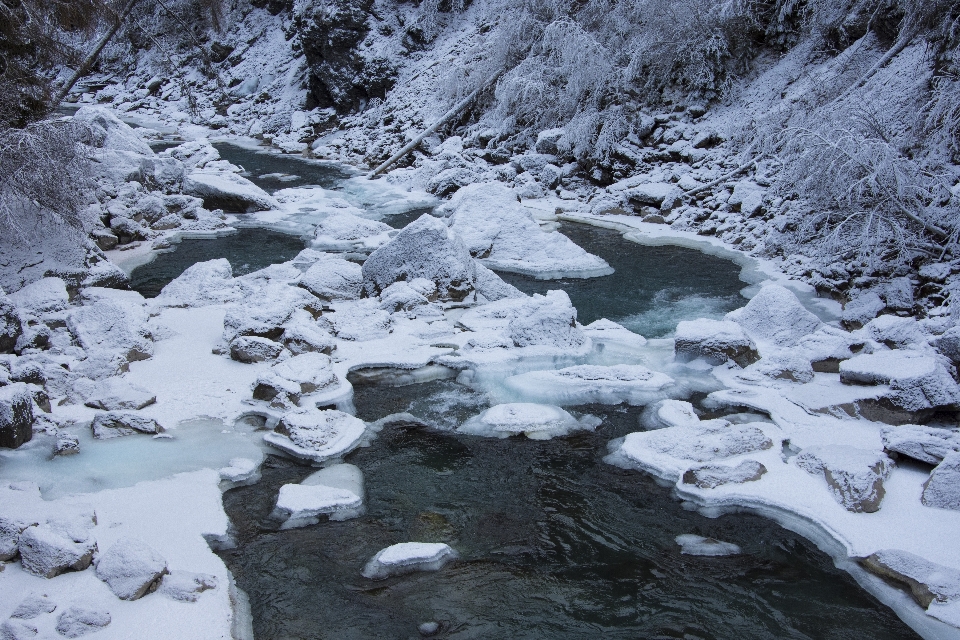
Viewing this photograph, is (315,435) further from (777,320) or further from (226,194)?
(226,194)

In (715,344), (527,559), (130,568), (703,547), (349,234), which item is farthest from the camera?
(349,234)

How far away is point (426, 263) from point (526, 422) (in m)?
3.81

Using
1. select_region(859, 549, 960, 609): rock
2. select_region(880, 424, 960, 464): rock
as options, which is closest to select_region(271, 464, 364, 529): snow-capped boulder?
select_region(859, 549, 960, 609): rock

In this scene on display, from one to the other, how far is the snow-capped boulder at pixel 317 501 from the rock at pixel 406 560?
0.58 meters

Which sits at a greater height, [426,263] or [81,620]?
[426,263]

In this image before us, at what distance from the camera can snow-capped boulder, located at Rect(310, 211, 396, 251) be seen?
39.8ft

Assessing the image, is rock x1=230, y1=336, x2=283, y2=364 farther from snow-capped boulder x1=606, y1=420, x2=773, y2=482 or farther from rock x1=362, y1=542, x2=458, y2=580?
snow-capped boulder x1=606, y1=420, x2=773, y2=482

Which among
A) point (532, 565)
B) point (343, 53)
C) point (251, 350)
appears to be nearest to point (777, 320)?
point (532, 565)

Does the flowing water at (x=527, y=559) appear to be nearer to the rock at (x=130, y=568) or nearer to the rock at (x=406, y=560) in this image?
the rock at (x=406, y=560)

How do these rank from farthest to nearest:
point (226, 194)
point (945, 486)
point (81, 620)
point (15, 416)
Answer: point (226, 194) < point (15, 416) < point (945, 486) < point (81, 620)

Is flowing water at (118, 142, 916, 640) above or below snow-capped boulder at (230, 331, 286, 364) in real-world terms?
below

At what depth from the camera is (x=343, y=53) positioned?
24.6 m

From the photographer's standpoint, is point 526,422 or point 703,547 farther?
point 526,422

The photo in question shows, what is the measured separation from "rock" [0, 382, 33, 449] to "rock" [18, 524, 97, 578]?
146cm
